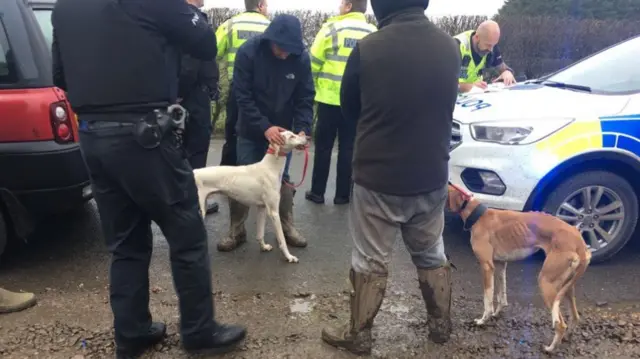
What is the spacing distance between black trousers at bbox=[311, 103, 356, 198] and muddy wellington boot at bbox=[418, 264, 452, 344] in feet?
8.62

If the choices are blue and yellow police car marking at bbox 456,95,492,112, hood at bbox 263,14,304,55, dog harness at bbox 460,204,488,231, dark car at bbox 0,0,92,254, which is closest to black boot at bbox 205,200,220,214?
dark car at bbox 0,0,92,254

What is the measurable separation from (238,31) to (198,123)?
4.77ft

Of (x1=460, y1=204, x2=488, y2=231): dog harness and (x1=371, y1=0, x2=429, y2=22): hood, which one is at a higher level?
(x1=371, y1=0, x2=429, y2=22): hood

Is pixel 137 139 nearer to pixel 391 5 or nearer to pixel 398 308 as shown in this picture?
pixel 391 5

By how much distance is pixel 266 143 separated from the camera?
4477 mm

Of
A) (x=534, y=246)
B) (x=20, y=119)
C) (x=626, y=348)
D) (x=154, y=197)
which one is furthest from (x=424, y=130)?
(x=20, y=119)

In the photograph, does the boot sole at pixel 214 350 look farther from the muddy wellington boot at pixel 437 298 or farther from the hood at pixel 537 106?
the hood at pixel 537 106

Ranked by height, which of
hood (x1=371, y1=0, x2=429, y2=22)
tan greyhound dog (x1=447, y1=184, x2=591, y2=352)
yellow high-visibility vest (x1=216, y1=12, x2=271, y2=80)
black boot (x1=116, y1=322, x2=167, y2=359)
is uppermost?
hood (x1=371, y1=0, x2=429, y2=22)

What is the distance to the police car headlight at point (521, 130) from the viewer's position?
4.04 metres

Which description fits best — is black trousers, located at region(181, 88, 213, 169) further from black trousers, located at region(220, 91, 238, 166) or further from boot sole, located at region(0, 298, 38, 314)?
boot sole, located at region(0, 298, 38, 314)

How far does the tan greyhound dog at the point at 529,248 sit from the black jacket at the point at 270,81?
150 cm

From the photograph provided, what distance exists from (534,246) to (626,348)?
76 cm

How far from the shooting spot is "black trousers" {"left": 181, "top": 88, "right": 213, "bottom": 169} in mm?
4355

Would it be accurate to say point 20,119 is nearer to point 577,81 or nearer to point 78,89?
point 78,89
